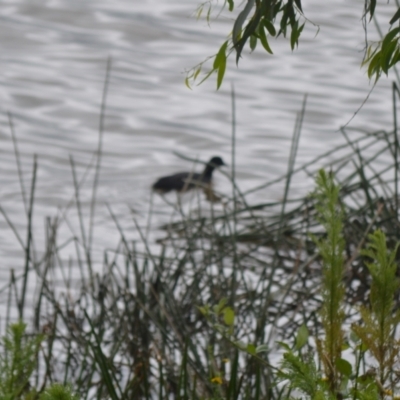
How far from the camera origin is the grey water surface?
8.15 metres

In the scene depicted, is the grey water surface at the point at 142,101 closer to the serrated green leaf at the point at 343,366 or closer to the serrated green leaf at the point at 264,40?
the serrated green leaf at the point at 343,366

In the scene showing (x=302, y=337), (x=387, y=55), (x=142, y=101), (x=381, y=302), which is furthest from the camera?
(x=142, y=101)

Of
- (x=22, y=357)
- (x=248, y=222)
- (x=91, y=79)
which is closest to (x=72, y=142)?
(x=91, y=79)

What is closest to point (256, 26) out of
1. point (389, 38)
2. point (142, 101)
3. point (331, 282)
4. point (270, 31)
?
point (270, 31)

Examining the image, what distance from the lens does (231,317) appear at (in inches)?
100

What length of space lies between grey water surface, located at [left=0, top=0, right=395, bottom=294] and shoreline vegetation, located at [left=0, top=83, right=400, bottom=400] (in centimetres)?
124

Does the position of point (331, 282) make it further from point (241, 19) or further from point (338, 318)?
point (241, 19)

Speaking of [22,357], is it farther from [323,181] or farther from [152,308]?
[152,308]

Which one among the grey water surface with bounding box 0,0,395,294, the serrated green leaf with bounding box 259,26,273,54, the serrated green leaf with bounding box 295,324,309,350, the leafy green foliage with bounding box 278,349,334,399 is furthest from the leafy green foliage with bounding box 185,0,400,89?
the grey water surface with bounding box 0,0,395,294

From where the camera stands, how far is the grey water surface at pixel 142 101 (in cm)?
815

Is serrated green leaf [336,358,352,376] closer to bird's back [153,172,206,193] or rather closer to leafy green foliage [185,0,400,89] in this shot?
leafy green foliage [185,0,400,89]

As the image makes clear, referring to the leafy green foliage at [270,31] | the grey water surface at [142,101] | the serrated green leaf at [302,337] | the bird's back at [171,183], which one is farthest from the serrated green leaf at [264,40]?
the bird's back at [171,183]

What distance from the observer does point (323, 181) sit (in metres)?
1.98

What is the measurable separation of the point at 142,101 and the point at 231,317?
26.1ft
